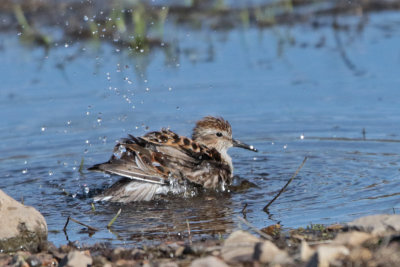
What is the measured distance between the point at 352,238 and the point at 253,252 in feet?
1.89

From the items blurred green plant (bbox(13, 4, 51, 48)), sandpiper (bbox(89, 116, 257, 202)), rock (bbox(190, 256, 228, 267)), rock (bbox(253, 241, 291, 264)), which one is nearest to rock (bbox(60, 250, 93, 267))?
rock (bbox(190, 256, 228, 267))

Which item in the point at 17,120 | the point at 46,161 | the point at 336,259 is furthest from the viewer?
the point at 17,120

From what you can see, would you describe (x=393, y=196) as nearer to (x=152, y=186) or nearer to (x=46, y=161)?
(x=152, y=186)

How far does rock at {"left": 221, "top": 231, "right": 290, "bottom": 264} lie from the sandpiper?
2.58 meters

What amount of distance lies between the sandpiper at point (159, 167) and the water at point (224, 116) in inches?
6.6

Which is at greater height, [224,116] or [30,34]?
[30,34]

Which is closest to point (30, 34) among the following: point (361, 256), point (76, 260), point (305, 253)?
point (76, 260)

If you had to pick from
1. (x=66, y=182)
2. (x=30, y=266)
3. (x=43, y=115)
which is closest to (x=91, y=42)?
(x=43, y=115)

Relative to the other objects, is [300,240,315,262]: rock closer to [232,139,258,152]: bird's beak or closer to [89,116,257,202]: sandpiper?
[89,116,257,202]: sandpiper

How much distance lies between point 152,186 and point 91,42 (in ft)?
20.1

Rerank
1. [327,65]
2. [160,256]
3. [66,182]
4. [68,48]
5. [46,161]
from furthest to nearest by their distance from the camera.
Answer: [68,48] → [327,65] → [46,161] → [66,182] → [160,256]

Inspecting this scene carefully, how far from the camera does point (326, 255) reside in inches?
169

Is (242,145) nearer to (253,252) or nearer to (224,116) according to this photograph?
(224,116)

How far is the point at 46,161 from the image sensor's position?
362 inches
